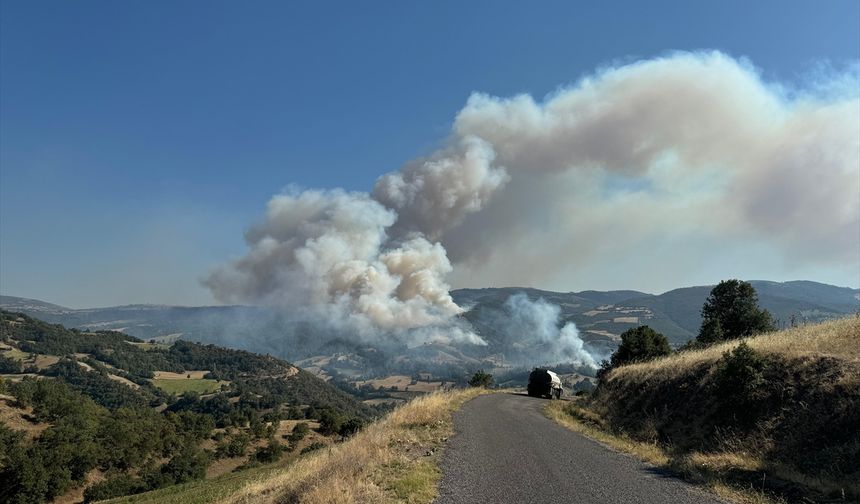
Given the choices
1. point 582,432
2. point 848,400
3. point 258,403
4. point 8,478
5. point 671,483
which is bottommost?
point 258,403

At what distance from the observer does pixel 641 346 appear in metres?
60.5

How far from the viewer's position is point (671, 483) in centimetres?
1177

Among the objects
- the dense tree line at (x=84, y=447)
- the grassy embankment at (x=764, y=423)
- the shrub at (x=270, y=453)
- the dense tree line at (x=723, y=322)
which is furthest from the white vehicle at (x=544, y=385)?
the dense tree line at (x=84, y=447)

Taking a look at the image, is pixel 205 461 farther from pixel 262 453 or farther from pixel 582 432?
pixel 582 432

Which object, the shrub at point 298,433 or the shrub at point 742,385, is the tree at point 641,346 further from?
the shrub at point 298,433

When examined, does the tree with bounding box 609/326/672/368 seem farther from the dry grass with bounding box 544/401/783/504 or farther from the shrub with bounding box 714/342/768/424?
the dry grass with bounding box 544/401/783/504

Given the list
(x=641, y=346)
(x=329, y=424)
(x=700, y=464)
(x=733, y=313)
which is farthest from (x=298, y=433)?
(x=700, y=464)

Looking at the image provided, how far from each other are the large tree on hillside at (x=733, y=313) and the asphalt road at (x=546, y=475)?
44270mm

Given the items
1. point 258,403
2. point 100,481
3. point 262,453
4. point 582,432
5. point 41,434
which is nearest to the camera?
point 582,432

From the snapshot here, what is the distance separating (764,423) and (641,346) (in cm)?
4867

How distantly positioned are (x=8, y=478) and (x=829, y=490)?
3943 inches

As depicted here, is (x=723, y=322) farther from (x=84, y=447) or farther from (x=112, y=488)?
(x=84, y=447)

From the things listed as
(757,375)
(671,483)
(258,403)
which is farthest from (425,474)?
(258,403)

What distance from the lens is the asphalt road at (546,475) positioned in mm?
9898
